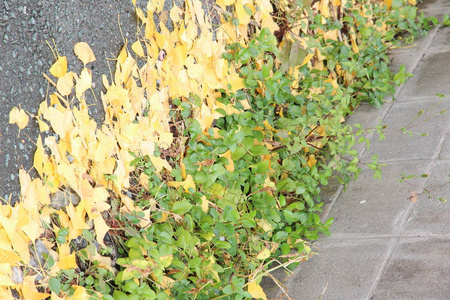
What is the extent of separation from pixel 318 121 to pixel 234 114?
1.84 ft

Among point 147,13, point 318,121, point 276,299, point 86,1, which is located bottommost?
point 276,299

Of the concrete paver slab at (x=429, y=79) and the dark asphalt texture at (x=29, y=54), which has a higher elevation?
the dark asphalt texture at (x=29, y=54)

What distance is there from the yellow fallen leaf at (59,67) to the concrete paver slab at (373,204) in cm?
143

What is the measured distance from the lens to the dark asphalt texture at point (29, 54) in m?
1.73

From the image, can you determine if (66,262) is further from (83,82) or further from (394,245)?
(394,245)

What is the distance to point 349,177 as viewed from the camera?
284 cm

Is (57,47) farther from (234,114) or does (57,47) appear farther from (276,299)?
(276,299)

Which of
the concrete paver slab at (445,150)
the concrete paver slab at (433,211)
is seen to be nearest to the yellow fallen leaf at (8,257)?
the concrete paver slab at (433,211)

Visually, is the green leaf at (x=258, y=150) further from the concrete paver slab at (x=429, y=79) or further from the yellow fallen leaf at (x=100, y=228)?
the concrete paver slab at (x=429, y=79)

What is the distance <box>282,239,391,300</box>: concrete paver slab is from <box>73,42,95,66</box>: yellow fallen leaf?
1251 millimetres

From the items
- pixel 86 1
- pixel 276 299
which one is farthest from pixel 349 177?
pixel 86 1

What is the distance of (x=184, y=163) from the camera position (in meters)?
2.32

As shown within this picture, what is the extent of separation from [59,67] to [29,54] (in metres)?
0.12

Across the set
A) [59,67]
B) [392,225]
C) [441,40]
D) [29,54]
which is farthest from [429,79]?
[29,54]
